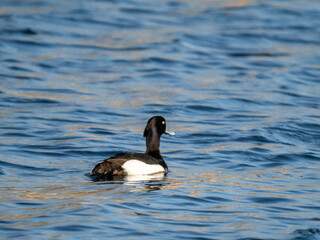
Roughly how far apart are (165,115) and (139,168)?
18.5 ft

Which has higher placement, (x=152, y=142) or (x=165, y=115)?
(x=152, y=142)

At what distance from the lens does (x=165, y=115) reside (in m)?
16.5

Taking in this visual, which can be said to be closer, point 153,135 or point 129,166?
point 129,166

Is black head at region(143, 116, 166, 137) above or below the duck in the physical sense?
above

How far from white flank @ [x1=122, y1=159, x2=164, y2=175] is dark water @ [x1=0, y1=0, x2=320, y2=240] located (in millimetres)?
256

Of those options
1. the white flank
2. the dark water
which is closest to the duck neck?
the dark water

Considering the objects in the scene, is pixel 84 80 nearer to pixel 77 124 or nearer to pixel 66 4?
pixel 77 124

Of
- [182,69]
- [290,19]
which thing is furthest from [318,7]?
[182,69]

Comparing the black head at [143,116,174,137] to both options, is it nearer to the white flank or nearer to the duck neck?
the duck neck

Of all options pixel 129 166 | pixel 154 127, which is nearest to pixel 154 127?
pixel 154 127

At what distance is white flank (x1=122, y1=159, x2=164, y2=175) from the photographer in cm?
1071

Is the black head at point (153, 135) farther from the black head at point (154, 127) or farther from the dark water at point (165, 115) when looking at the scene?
the dark water at point (165, 115)

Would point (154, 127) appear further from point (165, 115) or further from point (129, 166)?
point (165, 115)

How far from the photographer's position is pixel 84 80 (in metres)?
19.4
